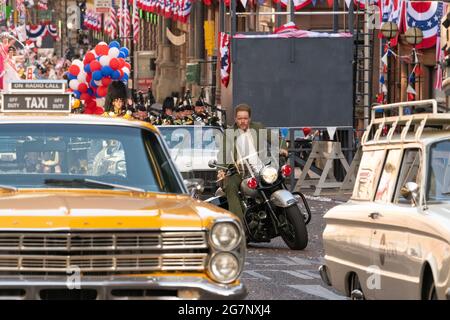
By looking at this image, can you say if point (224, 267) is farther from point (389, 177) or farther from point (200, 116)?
point (200, 116)

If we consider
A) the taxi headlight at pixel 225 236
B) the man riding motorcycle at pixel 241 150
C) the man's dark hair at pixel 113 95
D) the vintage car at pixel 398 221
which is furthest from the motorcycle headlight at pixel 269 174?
the man's dark hair at pixel 113 95

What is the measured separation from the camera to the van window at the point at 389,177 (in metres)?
11.3

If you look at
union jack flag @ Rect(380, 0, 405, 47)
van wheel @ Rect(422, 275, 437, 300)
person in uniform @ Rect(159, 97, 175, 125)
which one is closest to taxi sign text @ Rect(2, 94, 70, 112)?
van wheel @ Rect(422, 275, 437, 300)

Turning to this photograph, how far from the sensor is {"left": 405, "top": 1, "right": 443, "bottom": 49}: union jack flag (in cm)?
3578

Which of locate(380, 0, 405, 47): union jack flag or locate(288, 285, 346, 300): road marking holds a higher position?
locate(380, 0, 405, 47): union jack flag

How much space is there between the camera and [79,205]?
31.2 feet

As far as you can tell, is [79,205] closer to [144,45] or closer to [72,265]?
[72,265]

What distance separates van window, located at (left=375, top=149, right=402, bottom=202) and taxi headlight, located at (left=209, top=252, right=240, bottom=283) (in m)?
2.11

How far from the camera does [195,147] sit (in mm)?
26234

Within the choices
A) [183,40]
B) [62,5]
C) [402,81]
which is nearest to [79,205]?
[402,81]

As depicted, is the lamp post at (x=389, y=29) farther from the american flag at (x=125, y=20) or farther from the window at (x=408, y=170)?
the american flag at (x=125, y=20)

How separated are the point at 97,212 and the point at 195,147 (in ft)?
55.5

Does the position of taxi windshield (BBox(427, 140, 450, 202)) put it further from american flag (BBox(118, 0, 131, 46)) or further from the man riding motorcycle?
american flag (BBox(118, 0, 131, 46))

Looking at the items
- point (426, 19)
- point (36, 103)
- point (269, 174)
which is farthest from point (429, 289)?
point (426, 19)
